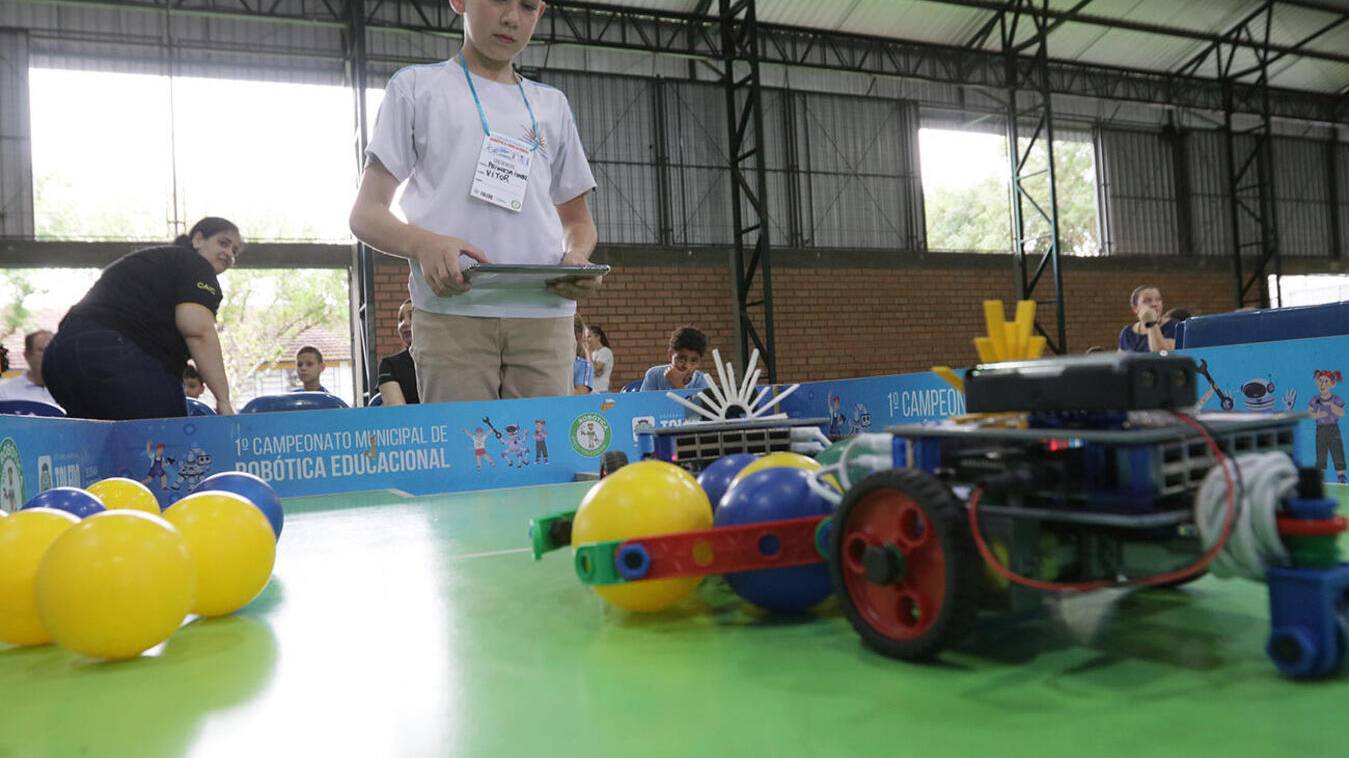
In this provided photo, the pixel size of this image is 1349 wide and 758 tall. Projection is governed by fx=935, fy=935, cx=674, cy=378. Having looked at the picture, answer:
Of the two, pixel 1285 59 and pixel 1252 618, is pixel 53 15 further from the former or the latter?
pixel 1285 59

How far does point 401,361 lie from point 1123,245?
671 inches

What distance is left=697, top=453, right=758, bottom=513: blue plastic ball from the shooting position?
212 cm

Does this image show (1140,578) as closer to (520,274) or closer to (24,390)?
(520,274)

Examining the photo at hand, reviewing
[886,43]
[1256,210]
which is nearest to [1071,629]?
[886,43]

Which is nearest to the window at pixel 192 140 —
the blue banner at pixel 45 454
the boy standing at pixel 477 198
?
the blue banner at pixel 45 454

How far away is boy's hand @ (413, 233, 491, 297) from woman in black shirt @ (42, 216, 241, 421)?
2.73m

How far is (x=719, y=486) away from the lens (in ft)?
6.99

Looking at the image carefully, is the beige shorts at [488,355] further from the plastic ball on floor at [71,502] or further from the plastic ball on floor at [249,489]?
the plastic ball on floor at [71,502]

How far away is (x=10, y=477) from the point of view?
3.63 metres

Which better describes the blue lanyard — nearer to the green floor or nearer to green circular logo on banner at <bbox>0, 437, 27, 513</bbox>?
the green floor

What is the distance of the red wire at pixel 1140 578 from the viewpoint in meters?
1.16

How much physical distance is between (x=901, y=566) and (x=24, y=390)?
8589 mm

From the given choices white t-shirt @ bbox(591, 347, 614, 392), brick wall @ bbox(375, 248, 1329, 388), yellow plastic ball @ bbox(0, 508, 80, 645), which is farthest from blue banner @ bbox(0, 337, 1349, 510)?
brick wall @ bbox(375, 248, 1329, 388)

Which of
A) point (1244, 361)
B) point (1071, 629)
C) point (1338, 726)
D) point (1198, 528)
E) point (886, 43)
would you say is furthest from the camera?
point (886, 43)
